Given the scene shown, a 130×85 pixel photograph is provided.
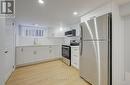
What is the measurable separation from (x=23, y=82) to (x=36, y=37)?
377 centimetres

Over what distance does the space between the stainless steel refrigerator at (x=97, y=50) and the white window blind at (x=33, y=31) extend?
3972 millimetres

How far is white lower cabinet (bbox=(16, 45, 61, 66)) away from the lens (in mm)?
4504

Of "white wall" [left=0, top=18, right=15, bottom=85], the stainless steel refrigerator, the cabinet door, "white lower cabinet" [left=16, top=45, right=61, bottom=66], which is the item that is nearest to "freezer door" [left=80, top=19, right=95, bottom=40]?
the stainless steel refrigerator

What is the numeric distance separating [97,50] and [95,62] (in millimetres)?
315

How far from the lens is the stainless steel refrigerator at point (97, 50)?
2209 millimetres

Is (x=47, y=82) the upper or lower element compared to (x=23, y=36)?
lower

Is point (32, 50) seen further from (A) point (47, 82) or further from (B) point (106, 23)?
(B) point (106, 23)

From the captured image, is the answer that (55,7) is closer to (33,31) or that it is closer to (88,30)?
(88,30)

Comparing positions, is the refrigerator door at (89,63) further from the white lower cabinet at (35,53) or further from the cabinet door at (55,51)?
the cabinet door at (55,51)

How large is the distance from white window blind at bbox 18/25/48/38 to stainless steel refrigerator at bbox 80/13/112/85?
3.97m

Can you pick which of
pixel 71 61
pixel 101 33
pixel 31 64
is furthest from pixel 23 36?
pixel 101 33

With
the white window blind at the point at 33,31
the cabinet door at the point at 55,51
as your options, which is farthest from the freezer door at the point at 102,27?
the white window blind at the point at 33,31

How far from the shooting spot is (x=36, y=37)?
20.5ft

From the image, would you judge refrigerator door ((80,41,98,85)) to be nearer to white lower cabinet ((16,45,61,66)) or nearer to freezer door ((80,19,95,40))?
freezer door ((80,19,95,40))
